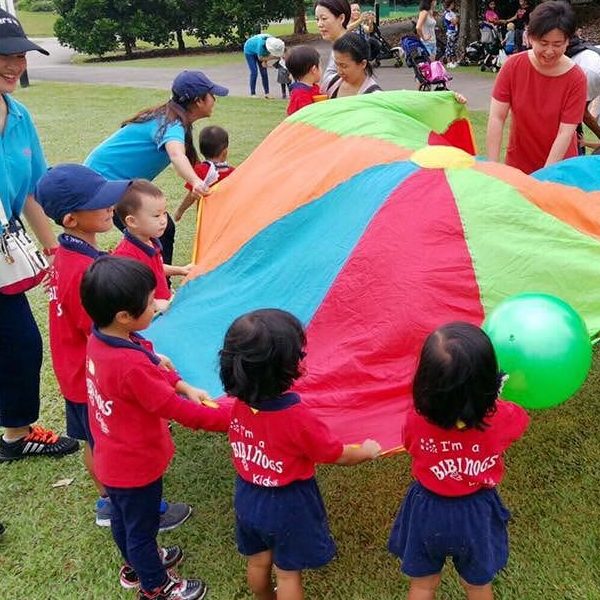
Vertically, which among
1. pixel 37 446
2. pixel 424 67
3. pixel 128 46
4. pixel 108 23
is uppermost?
pixel 37 446

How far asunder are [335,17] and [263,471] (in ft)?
11.5

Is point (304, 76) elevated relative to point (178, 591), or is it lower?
elevated

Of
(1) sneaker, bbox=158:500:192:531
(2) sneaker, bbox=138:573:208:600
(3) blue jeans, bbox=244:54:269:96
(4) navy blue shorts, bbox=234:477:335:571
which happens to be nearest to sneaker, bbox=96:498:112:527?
(1) sneaker, bbox=158:500:192:531

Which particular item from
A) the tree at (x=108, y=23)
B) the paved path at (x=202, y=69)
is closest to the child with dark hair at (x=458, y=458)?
the paved path at (x=202, y=69)

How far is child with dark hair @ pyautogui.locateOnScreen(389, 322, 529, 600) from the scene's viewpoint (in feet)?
5.33

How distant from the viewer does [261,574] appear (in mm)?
2070

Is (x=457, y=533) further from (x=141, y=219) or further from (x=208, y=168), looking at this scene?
(x=208, y=168)

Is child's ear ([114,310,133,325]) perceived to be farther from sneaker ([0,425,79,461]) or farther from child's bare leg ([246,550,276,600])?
sneaker ([0,425,79,461])

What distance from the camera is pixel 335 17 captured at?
4.57 metres

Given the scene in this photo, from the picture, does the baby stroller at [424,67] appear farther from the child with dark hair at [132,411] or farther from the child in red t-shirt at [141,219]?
the child with dark hair at [132,411]

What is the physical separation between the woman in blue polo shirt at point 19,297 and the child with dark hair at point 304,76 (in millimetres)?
2230

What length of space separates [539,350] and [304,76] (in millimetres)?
3380

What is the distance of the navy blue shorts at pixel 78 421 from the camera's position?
241 cm

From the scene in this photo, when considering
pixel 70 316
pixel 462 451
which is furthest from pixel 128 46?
pixel 462 451
